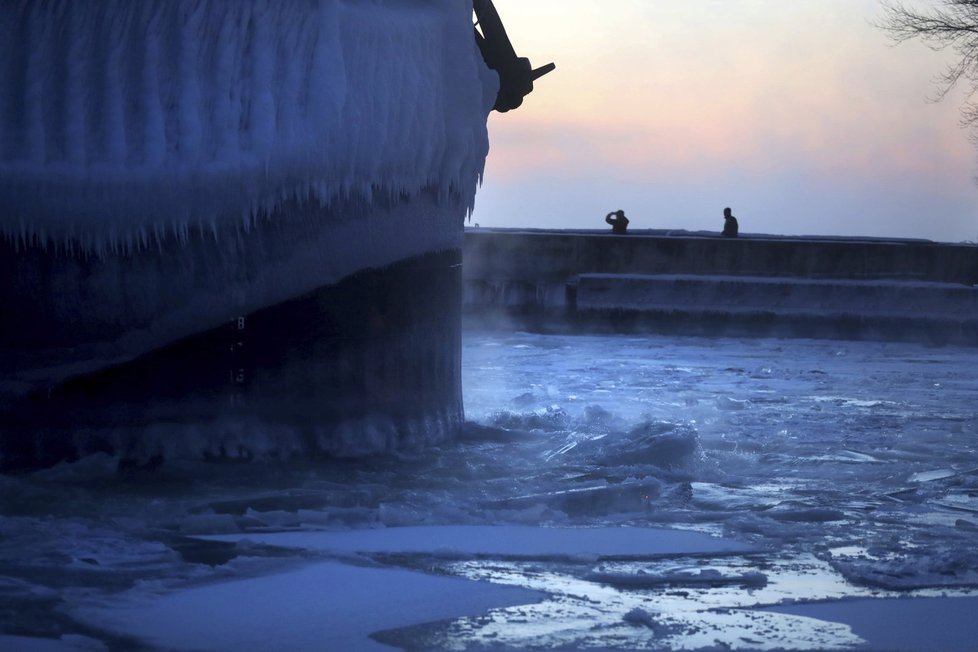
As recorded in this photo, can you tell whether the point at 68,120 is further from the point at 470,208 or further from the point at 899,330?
the point at 899,330

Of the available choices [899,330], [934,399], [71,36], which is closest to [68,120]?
[71,36]

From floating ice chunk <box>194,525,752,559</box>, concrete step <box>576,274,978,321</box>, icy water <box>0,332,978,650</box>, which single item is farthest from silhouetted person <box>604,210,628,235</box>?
floating ice chunk <box>194,525,752,559</box>

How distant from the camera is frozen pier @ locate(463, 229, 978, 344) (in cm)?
1538

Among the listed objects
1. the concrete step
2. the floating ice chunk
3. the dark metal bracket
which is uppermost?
the dark metal bracket

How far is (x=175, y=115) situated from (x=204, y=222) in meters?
0.47

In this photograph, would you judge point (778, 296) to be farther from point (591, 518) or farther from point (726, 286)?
point (591, 518)

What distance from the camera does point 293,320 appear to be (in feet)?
19.2

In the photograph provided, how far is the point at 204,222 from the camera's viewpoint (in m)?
5.55

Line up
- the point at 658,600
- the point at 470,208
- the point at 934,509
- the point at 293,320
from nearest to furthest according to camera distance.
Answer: the point at 658,600
the point at 934,509
the point at 293,320
the point at 470,208

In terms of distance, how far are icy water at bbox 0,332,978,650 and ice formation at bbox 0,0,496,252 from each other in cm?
115

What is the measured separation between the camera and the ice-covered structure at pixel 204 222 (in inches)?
211

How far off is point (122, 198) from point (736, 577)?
299 cm

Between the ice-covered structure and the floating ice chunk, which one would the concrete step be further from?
the floating ice chunk

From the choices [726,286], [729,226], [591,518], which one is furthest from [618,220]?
[591,518]
